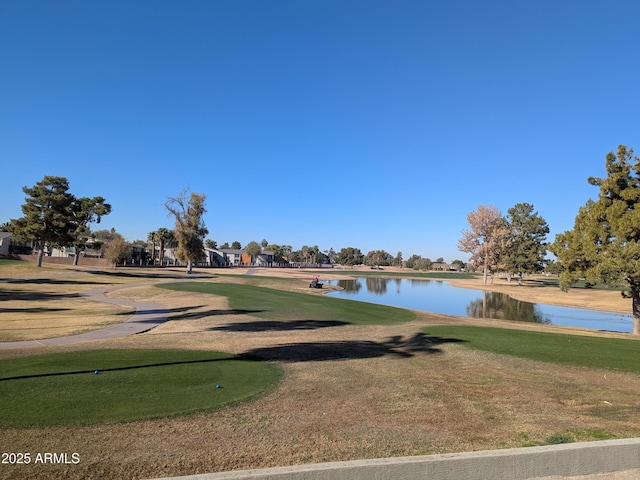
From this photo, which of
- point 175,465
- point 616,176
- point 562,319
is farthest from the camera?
point 562,319

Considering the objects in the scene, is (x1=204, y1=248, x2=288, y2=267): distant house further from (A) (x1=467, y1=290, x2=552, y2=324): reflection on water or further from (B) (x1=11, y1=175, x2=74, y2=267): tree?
(A) (x1=467, y1=290, x2=552, y2=324): reflection on water

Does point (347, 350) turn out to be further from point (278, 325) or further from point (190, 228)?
point (190, 228)

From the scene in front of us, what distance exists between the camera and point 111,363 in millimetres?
9516

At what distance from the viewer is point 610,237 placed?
2167 centimetres

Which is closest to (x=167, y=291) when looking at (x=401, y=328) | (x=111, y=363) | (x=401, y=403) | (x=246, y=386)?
(x=401, y=328)

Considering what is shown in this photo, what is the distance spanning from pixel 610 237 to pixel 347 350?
17011 millimetres

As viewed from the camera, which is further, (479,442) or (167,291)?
(167,291)

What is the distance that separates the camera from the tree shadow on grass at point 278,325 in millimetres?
16781

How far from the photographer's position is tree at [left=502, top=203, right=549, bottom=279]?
8331cm

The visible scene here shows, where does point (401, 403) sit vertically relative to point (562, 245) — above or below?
below

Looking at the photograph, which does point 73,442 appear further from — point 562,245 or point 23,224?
point 23,224

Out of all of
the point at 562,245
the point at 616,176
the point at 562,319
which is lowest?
the point at 562,319

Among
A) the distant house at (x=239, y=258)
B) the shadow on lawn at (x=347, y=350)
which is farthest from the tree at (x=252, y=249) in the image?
the shadow on lawn at (x=347, y=350)

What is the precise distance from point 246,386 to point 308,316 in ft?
45.4
